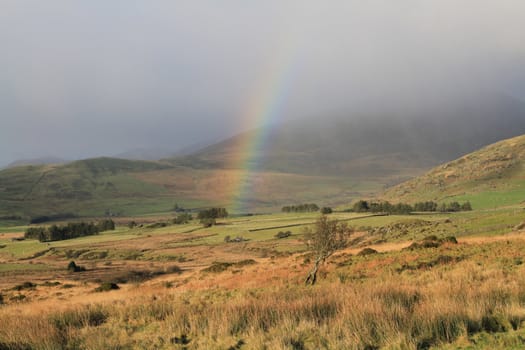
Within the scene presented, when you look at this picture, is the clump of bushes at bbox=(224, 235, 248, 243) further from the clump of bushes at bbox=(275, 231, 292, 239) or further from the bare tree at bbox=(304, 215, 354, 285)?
the bare tree at bbox=(304, 215, 354, 285)

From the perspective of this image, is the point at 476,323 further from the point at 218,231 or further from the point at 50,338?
the point at 218,231

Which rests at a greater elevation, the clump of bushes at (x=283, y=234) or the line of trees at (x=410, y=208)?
the line of trees at (x=410, y=208)

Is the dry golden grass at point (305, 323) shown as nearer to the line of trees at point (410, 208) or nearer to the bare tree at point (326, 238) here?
the bare tree at point (326, 238)

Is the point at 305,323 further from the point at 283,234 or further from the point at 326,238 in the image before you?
the point at 283,234

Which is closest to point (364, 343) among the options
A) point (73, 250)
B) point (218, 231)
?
point (218, 231)

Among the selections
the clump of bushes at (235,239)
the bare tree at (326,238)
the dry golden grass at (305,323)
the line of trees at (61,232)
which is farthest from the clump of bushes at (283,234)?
the line of trees at (61,232)

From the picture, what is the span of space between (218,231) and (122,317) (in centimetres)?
10982

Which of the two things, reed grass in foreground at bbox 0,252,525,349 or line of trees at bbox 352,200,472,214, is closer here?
reed grass in foreground at bbox 0,252,525,349

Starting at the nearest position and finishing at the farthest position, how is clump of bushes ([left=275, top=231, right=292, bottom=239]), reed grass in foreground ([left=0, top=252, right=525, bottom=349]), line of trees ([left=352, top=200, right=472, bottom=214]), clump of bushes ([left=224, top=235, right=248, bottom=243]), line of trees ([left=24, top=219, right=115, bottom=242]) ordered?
reed grass in foreground ([left=0, top=252, right=525, bottom=349]) → clump of bushes ([left=275, top=231, right=292, bottom=239]) → clump of bushes ([left=224, top=235, right=248, bottom=243]) → line of trees ([left=352, top=200, right=472, bottom=214]) → line of trees ([left=24, top=219, right=115, bottom=242])

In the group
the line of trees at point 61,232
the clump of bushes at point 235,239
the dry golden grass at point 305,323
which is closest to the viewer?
the dry golden grass at point 305,323

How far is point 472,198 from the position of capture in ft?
473

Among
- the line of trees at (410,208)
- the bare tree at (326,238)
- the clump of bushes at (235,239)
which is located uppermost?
the bare tree at (326,238)

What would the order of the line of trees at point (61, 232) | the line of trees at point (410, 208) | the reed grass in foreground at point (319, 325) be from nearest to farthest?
1. the reed grass in foreground at point (319, 325)
2. the line of trees at point (410, 208)
3. the line of trees at point (61, 232)

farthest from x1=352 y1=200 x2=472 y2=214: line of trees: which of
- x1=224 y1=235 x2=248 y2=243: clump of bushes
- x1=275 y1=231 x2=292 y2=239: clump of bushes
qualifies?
x1=224 y1=235 x2=248 y2=243: clump of bushes
